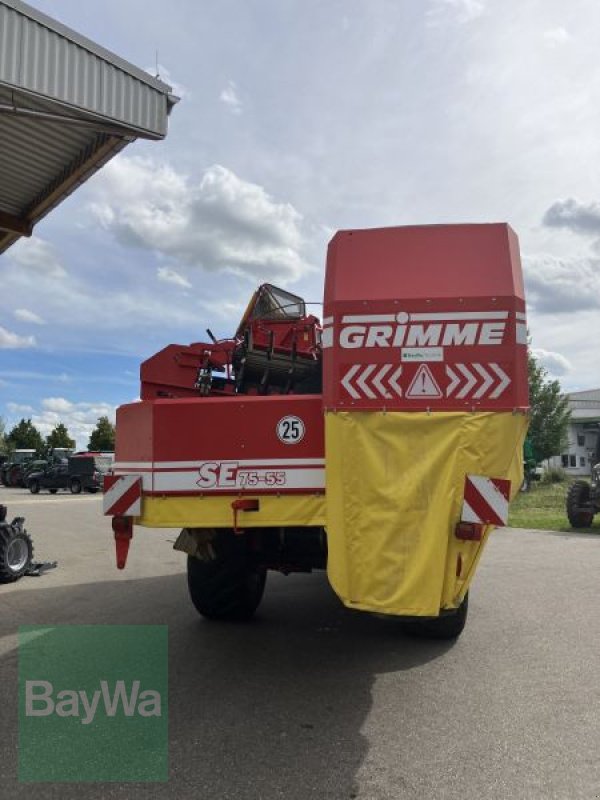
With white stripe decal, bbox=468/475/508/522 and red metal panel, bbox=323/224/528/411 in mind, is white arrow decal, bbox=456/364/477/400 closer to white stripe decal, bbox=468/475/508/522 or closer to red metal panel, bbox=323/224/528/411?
red metal panel, bbox=323/224/528/411

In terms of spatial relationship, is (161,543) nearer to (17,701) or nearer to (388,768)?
(17,701)

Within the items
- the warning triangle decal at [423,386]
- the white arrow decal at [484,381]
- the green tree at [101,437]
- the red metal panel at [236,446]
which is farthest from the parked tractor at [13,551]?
the green tree at [101,437]

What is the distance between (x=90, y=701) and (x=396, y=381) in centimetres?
287

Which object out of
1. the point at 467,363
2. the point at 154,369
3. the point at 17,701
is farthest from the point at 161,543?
the point at 467,363

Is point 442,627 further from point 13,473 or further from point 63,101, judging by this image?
point 13,473

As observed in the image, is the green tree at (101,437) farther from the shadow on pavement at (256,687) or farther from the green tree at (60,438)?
the shadow on pavement at (256,687)

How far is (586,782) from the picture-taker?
3229 mm

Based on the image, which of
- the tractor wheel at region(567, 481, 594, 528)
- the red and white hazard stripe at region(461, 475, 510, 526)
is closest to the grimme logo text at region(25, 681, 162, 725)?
the red and white hazard stripe at region(461, 475, 510, 526)

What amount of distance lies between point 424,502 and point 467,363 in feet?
2.69

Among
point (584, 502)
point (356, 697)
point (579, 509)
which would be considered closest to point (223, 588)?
point (356, 697)

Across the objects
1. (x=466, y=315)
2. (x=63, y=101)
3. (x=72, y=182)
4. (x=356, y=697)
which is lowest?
(x=356, y=697)

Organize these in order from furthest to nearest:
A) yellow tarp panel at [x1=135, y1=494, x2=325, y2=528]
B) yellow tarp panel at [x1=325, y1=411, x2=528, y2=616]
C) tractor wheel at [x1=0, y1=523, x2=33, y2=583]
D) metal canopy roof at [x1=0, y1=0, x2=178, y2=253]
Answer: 1. tractor wheel at [x1=0, y1=523, x2=33, y2=583]
2. metal canopy roof at [x1=0, y1=0, x2=178, y2=253]
3. yellow tarp panel at [x1=135, y1=494, x2=325, y2=528]
4. yellow tarp panel at [x1=325, y1=411, x2=528, y2=616]

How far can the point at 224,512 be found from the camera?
4.22 meters

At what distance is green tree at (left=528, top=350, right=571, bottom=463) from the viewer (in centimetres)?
3694
